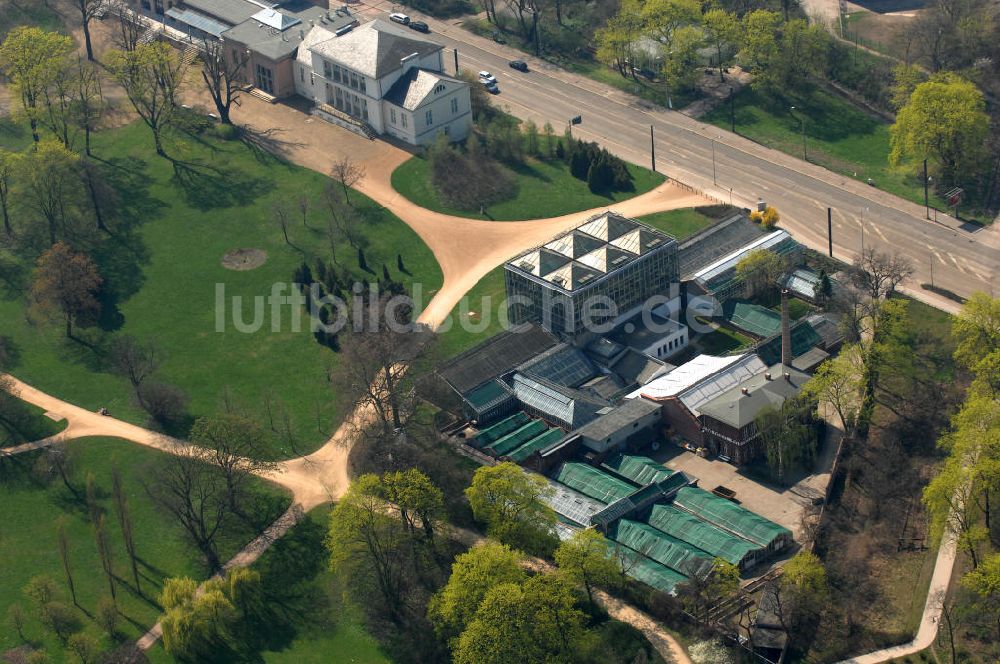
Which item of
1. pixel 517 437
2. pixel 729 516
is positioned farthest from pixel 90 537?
pixel 729 516

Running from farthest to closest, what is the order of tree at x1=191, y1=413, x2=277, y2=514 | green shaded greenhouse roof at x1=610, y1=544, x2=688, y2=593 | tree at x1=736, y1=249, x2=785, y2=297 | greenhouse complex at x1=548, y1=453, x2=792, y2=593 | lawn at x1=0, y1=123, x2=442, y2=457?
tree at x1=736, y1=249, x2=785, y2=297
lawn at x1=0, y1=123, x2=442, y2=457
tree at x1=191, y1=413, x2=277, y2=514
greenhouse complex at x1=548, y1=453, x2=792, y2=593
green shaded greenhouse roof at x1=610, y1=544, x2=688, y2=593

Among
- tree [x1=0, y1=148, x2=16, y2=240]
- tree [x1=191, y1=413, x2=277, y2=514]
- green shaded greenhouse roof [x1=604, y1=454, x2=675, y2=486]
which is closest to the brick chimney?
green shaded greenhouse roof [x1=604, y1=454, x2=675, y2=486]

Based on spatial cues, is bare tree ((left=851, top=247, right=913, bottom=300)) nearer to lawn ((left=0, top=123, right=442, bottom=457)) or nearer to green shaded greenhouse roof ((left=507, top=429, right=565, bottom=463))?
green shaded greenhouse roof ((left=507, top=429, right=565, bottom=463))

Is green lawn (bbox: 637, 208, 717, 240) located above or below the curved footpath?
above

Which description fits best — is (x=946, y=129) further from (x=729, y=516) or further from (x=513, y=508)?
(x=513, y=508)

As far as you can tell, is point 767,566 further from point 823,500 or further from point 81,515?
point 81,515

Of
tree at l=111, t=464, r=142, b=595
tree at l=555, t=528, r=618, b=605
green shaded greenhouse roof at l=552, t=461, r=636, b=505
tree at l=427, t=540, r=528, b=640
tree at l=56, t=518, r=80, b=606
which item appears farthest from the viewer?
green shaded greenhouse roof at l=552, t=461, r=636, b=505

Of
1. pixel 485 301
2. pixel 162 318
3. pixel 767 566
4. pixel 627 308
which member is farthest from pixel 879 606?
pixel 162 318
